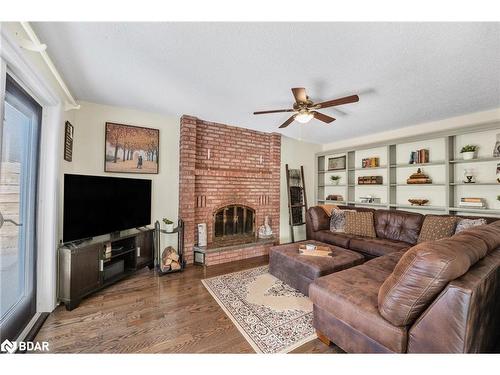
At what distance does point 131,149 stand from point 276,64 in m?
2.33

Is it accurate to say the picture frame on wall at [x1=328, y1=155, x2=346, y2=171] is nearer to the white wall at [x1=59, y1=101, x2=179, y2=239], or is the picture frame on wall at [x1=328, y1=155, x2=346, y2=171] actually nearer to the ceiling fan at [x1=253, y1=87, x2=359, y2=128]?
the ceiling fan at [x1=253, y1=87, x2=359, y2=128]

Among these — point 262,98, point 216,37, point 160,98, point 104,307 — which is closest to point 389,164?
point 262,98

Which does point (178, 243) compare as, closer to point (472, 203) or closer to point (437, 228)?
point (437, 228)

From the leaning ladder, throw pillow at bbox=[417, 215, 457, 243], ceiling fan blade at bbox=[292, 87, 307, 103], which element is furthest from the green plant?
ceiling fan blade at bbox=[292, 87, 307, 103]

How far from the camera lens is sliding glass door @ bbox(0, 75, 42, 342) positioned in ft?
5.12

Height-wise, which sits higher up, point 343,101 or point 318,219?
point 343,101

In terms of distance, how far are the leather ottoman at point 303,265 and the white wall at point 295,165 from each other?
5.36ft

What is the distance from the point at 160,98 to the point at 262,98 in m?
1.32

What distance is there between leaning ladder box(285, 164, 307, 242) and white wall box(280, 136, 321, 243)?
94 mm

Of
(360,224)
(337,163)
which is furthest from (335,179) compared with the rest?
(360,224)

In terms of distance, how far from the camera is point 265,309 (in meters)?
2.08

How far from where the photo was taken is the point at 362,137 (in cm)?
442

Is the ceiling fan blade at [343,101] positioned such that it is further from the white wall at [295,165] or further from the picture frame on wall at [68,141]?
the picture frame on wall at [68,141]

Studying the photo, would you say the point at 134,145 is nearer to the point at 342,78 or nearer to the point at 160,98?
the point at 160,98
